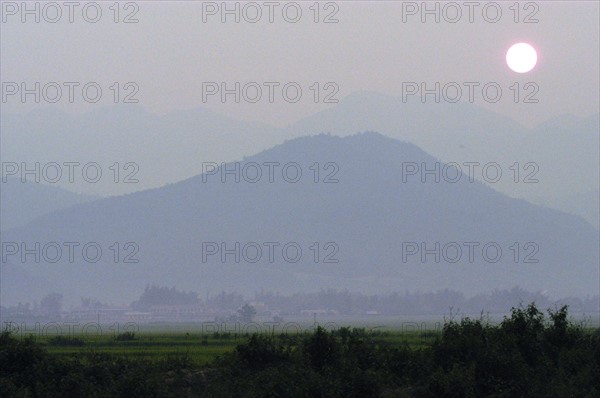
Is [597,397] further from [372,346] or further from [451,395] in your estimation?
[372,346]

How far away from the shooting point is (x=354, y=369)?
124 ft

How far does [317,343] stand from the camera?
42875 millimetres

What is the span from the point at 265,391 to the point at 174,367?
6959 millimetres

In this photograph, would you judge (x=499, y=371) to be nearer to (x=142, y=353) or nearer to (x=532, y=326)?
(x=532, y=326)

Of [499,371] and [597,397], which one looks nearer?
[597,397]

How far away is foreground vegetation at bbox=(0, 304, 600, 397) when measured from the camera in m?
36.7

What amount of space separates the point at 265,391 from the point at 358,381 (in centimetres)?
326

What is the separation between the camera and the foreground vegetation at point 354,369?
36.7 m

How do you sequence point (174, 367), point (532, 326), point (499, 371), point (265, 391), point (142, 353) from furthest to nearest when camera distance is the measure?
point (142, 353)
point (532, 326)
point (174, 367)
point (499, 371)
point (265, 391)

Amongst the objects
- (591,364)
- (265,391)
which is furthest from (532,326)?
(265,391)

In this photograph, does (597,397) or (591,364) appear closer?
(597,397)

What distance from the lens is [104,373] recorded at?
40.4 metres

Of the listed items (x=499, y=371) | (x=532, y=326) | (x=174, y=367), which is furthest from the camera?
(x=532, y=326)

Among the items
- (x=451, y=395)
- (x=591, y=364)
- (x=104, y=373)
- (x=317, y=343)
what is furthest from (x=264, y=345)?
(x=591, y=364)
